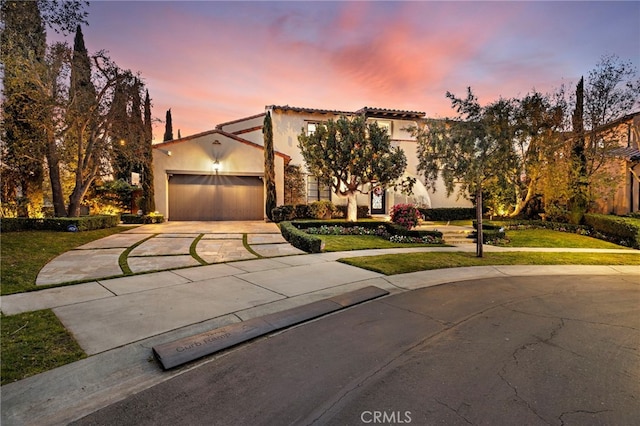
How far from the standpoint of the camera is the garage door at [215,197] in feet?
60.9

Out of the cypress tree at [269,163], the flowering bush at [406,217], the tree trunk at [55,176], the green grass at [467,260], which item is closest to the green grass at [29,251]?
the tree trunk at [55,176]

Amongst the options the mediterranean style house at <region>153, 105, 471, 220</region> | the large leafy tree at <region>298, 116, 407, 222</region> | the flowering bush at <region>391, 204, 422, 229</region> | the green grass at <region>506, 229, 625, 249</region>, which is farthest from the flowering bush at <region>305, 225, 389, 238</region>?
the green grass at <region>506, 229, 625, 249</region>

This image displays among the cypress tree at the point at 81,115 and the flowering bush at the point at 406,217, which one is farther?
the flowering bush at the point at 406,217

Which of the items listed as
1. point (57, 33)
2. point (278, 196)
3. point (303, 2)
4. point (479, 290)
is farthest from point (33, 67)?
point (479, 290)

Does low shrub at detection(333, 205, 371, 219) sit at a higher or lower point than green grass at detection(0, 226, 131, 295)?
higher

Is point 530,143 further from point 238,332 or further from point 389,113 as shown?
point 238,332

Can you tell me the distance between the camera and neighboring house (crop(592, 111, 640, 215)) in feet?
49.8

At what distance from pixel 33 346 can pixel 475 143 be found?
35.5 feet

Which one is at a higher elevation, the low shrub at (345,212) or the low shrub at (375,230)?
the low shrub at (345,212)

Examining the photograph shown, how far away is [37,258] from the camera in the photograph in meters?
7.54

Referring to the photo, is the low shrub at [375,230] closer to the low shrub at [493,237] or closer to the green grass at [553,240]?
the low shrub at [493,237]

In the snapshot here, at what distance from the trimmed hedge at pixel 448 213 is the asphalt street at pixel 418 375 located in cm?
1552

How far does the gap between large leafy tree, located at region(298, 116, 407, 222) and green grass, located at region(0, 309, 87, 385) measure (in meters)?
13.0

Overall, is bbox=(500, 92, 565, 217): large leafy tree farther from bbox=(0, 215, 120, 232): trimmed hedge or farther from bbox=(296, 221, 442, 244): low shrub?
bbox=(0, 215, 120, 232): trimmed hedge
